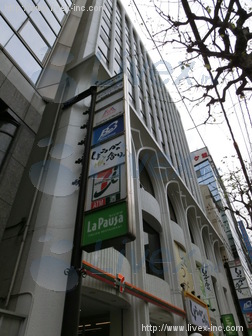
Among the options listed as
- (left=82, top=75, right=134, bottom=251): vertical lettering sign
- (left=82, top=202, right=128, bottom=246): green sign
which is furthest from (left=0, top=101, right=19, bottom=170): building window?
(left=82, top=202, right=128, bottom=246): green sign

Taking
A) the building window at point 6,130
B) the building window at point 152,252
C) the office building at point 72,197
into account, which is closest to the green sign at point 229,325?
the office building at point 72,197

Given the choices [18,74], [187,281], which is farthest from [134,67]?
[187,281]

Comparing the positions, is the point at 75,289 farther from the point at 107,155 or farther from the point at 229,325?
the point at 229,325

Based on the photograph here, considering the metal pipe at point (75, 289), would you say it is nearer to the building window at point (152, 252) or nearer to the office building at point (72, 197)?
the office building at point (72, 197)

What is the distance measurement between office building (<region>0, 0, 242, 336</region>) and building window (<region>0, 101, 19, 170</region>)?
0.10ft

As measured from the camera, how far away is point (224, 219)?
37.9 m

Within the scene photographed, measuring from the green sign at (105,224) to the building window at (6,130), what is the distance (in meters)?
3.49

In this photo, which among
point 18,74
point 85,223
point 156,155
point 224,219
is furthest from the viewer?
point 224,219

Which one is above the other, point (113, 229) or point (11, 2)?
point (11, 2)

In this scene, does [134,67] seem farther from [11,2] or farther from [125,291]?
[125,291]

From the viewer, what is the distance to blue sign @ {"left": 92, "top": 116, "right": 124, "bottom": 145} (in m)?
6.64

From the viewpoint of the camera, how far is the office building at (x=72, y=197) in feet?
16.0

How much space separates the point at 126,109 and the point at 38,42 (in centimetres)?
514

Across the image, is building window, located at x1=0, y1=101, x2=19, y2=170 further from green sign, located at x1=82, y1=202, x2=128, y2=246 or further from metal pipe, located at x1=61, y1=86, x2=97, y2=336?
green sign, located at x1=82, y1=202, x2=128, y2=246
